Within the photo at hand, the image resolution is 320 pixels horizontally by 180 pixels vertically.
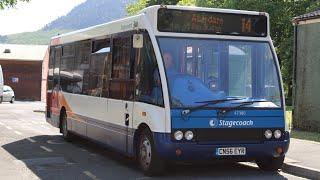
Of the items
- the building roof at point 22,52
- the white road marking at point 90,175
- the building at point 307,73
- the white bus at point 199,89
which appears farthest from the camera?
the building roof at point 22,52

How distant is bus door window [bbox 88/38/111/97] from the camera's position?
1184cm

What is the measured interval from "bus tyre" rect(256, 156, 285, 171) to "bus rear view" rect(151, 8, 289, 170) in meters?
0.03

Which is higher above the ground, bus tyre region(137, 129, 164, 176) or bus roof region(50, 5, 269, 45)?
bus roof region(50, 5, 269, 45)

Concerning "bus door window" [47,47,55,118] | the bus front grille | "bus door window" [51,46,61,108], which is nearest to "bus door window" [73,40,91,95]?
"bus door window" [51,46,61,108]

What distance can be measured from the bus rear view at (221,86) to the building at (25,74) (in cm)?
5420

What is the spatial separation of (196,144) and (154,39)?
5.86 ft

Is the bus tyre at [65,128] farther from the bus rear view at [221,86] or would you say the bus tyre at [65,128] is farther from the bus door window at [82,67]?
the bus rear view at [221,86]

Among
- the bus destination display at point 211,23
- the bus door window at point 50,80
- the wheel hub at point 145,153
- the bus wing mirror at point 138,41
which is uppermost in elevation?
the bus destination display at point 211,23

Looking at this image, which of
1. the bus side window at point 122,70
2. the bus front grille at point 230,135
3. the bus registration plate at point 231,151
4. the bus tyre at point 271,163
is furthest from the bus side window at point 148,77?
the bus tyre at point 271,163

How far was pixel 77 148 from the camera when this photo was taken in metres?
13.9

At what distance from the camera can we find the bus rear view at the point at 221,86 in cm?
931

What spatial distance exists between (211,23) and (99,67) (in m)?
3.07

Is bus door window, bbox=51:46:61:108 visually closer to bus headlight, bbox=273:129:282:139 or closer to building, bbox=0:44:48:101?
bus headlight, bbox=273:129:282:139

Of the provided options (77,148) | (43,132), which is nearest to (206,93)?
(77,148)
